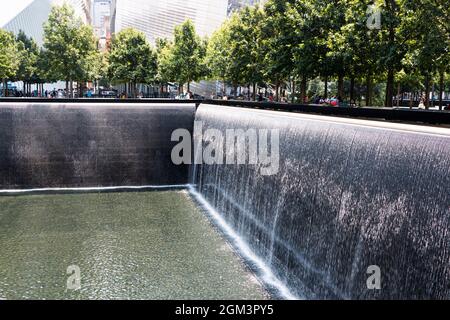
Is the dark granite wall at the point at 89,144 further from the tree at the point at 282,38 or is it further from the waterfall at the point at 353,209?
the tree at the point at 282,38

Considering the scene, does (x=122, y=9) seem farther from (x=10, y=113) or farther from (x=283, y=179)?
(x=283, y=179)

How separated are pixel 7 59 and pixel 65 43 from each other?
8.67 m

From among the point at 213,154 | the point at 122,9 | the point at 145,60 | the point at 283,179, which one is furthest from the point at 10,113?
the point at 122,9

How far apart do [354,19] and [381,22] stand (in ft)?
6.57

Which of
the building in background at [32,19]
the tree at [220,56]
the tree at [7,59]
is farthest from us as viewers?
the building in background at [32,19]

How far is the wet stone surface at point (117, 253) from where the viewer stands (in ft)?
28.6

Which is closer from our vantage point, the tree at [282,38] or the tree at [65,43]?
the tree at [282,38]

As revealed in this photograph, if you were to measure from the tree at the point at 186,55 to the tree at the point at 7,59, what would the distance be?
47.6 ft

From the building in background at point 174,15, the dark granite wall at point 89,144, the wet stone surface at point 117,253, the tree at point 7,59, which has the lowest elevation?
the wet stone surface at point 117,253

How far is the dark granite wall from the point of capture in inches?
730

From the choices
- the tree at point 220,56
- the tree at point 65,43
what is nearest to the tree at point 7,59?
the tree at point 65,43

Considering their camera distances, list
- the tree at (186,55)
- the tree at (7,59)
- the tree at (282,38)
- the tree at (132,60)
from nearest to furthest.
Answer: the tree at (282,38) → the tree at (7,59) → the tree at (186,55) → the tree at (132,60)

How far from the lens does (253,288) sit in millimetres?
8766

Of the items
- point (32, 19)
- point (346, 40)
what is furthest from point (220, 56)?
point (32, 19)
